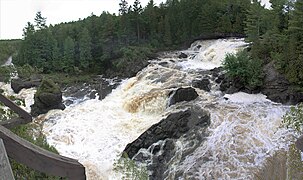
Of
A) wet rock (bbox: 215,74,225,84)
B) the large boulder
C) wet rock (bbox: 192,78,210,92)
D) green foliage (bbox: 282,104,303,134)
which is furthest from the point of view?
wet rock (bbox: 215,74,225,84)

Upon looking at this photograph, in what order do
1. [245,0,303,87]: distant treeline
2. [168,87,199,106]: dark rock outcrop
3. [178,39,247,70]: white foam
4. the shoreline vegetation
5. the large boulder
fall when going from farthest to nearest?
the shoreline vegetation < [178,39,247,70]: white foam < the large boulder < [168,87,199,106]: dark rock outcrop < [245,0,303,87]: distant treeline

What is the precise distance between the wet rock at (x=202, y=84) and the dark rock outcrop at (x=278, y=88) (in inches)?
135

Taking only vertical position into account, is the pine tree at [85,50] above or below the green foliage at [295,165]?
above

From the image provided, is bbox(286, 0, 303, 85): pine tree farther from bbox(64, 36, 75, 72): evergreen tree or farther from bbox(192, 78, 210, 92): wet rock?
bbox(64, 36, 75, 72): evergreen tree

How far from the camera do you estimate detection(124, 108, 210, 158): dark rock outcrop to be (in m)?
13.3

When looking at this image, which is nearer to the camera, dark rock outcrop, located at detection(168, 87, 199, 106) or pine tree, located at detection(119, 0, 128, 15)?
dark rock outcrop, located at detection(168, 87, 199, 106)

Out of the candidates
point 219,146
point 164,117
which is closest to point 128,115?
point 164,117

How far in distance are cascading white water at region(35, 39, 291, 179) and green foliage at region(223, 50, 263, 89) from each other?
91 cm

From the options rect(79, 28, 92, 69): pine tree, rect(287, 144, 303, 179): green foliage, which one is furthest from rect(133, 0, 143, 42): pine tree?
rect(287, 144, 303, 179): green foliage

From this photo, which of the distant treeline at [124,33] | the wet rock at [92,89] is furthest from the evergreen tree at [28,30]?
the wet rock at [92,89]

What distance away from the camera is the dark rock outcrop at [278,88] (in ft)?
51.3

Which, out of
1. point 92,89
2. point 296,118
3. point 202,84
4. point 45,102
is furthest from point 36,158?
point 92,89

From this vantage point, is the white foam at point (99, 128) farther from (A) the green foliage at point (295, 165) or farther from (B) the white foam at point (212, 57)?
(A) the green foliage at point (295, 165)

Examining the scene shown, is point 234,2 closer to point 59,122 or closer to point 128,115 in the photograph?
point 128,115
